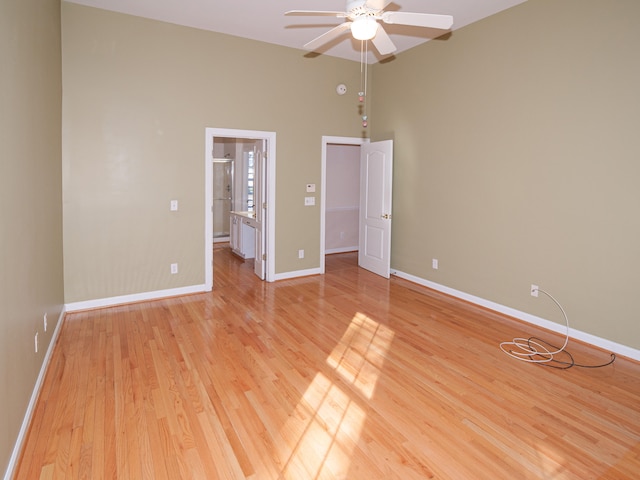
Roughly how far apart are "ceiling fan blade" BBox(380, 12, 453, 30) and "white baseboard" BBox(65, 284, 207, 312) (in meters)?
3.89

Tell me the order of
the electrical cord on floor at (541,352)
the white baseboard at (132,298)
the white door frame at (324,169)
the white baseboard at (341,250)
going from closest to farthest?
the electrical cord on floor at (541,352), the white baseboard at (132,298), the white door frame at (324,169), the white baseboard at (341,250)

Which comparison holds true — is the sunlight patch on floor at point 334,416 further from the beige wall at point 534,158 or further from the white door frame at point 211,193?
the white door frame at point 211,193

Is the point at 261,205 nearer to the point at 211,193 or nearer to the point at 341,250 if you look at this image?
the point at 211,193

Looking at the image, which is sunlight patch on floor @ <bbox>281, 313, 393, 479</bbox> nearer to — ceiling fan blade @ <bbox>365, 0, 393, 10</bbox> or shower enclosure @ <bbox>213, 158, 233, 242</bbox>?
ceiling fan blade @ <bbox>365, 0, 393, 10</bbox>

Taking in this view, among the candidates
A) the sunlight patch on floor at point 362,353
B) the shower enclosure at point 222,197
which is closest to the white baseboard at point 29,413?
the sunlight patch on floor at point 362,353

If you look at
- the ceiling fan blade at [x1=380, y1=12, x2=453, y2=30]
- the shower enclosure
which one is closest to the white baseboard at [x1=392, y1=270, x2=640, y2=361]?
the ceiling fan blade at [x1=380, y1=12, x2=453, y2=30]

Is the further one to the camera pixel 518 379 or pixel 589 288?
pixel 589 288

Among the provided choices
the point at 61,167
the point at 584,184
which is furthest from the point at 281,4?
the point at 584,184

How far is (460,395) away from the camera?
281 cm

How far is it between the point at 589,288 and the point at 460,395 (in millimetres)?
1875

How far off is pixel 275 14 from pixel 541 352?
A: 176 inches

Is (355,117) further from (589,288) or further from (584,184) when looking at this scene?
(589,288)

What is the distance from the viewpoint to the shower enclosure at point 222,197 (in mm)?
9117

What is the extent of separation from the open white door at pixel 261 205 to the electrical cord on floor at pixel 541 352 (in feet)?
11.3
